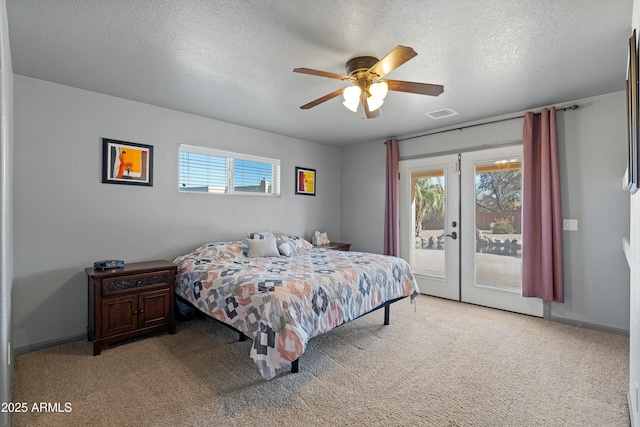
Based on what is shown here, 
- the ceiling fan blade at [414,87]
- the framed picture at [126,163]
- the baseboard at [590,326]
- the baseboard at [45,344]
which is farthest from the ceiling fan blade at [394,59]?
the baseboard at [45,344]

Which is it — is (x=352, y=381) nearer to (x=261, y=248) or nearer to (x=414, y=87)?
(x=261, y=248)

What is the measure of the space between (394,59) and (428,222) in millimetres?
3215

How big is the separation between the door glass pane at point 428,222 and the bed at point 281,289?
1.34 metres

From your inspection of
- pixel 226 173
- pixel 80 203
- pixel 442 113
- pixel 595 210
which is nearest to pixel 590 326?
pixel 595 210

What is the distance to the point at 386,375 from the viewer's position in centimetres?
243

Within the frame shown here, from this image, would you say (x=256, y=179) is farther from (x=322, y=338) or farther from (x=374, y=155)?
(x=322, y=338)

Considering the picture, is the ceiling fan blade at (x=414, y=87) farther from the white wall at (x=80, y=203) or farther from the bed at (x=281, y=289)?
the white wall at (x=80, y=203)

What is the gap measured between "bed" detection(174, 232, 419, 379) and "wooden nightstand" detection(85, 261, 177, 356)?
216 mm

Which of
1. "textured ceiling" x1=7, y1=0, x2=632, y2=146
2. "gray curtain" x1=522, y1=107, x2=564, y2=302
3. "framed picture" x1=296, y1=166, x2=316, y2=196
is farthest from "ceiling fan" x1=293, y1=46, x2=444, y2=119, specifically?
"framed picture" x1=296, y1=166, x2=316, y2=196

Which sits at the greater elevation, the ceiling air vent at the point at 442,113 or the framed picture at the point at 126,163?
the ceiling air vent at the point at 442,113

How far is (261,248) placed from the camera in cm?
394

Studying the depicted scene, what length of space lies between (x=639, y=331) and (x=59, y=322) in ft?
14.8

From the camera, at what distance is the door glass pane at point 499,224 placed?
13.0 ft

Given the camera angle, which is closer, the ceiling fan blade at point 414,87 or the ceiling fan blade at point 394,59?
the ceiling fan blade at point 394,59
